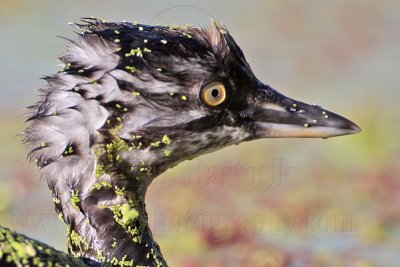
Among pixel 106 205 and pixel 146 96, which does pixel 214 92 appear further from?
pixel 106 205

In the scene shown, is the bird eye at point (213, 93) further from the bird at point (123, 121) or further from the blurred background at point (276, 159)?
the blurred background at point (276, 159)

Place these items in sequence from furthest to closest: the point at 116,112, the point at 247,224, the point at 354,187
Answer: the point at 354,187 → the point at 247,224 → the point at 116,112

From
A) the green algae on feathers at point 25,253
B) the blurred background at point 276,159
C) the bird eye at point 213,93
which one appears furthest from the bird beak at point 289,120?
the blurred background at point 276,159

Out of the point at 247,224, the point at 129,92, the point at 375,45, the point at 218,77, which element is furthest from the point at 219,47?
the point at 375,45

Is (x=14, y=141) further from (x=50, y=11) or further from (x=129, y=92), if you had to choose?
(x=129, y=92)

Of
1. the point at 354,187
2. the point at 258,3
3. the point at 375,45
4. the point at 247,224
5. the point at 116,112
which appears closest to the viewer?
the point at 116,112

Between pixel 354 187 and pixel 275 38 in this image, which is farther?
pixel 275 38

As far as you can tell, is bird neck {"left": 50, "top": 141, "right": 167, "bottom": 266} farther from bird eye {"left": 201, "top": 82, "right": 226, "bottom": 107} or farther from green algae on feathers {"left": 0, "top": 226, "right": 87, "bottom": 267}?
bird eye {"left": 201, "top": 82, "right": 226, "bottom": 107}
